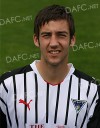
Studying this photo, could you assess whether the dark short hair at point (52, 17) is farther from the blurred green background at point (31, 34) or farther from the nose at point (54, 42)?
the blurred green background at point (31, 34)

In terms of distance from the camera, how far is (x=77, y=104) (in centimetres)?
456

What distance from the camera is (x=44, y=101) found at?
15.2 feet

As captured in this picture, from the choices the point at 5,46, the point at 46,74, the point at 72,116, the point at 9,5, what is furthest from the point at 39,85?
the point at 9,5

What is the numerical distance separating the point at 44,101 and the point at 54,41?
2.02ft

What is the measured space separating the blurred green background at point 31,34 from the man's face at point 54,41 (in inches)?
194

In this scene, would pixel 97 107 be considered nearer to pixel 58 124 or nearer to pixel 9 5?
pixel 58 124

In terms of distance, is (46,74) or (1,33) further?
(1,33)

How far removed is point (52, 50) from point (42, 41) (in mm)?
146

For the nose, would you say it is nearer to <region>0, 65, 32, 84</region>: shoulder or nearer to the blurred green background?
<region>0, 65, 32, 84</region>: shoulder

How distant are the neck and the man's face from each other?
0.14 metres

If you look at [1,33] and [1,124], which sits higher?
[1,33]

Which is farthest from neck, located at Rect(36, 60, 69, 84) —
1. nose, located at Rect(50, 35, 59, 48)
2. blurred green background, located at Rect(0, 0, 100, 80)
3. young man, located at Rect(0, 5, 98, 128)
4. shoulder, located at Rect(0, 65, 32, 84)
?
blurred green background, located at Rect(0, 0, 100, 80)

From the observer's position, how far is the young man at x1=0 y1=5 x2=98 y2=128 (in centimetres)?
457

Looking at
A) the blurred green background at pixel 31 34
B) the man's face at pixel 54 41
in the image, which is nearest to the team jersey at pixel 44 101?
the man's face at pixel 54 41
